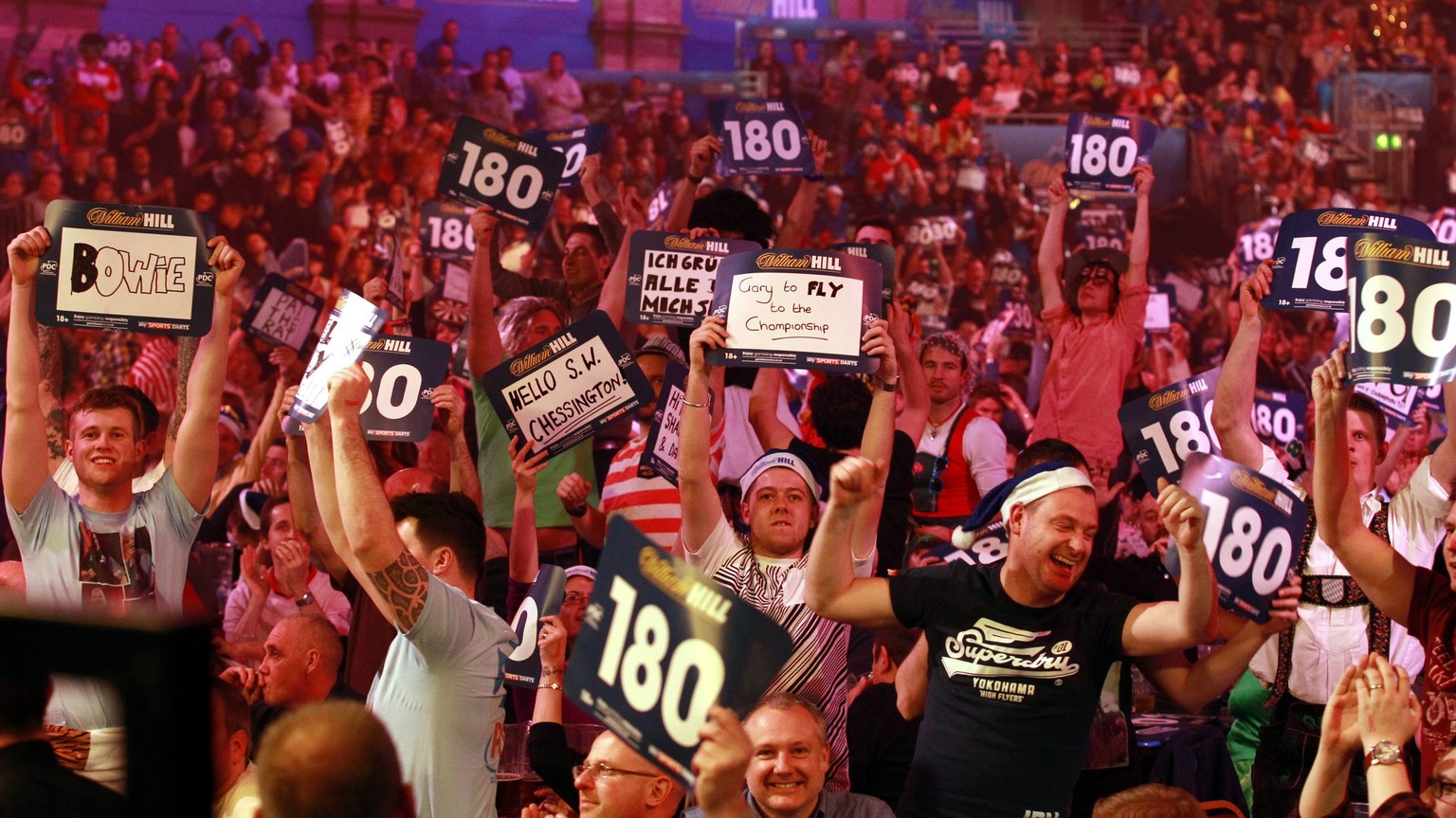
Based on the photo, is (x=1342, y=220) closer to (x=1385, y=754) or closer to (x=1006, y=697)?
(x=1006, y=697)

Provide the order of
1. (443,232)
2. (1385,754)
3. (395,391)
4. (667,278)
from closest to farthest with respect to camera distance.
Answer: (1385,754), (395,391), (667,278), (443,232)

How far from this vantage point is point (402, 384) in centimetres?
561

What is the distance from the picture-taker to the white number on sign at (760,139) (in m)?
7.30

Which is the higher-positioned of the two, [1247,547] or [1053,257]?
[1053,257]

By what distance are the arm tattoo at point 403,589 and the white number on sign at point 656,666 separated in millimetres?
569

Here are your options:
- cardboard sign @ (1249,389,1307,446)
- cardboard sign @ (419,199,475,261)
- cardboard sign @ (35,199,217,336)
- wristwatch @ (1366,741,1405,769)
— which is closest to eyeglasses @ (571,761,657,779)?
wristwatch @ (1366,741,1405,769)

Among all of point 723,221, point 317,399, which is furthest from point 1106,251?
point 317,399

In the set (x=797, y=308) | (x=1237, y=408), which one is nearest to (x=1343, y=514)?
(x=1237, y=408)

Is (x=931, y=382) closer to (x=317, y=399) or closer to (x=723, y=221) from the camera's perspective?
(x=723, y=221)

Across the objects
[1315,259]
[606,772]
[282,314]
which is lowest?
[606,772]

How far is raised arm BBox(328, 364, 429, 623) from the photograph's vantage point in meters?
3.39

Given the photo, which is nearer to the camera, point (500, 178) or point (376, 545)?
point (376, 545)

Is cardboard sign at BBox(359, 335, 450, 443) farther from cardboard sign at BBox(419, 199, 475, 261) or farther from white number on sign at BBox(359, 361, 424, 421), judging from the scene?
cardboard sign at BBox(419, 199, 475, 261)

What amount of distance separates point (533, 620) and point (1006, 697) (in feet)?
4.88
